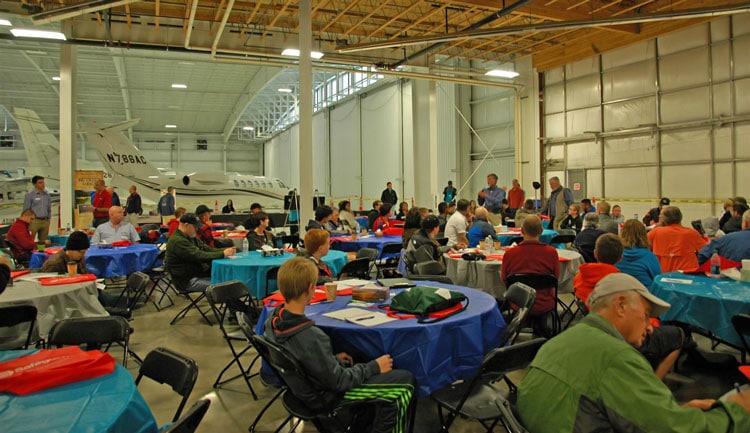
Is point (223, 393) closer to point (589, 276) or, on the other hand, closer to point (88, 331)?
point (88, 331)

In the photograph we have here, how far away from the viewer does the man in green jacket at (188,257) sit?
19.7 ft

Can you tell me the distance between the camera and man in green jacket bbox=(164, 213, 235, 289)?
6.00 meters

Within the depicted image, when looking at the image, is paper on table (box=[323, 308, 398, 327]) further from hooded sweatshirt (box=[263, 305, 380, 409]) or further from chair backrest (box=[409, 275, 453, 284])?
chair backrest (box=[409, 275, 453, 284])

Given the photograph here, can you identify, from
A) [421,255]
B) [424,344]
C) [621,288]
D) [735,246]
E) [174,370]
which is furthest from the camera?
[421,255]

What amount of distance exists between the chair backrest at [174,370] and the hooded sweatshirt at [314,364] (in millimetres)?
452

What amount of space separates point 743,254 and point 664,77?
9.55 metres

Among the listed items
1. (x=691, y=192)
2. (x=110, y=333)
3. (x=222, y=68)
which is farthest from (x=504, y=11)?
(x=222, y=68)

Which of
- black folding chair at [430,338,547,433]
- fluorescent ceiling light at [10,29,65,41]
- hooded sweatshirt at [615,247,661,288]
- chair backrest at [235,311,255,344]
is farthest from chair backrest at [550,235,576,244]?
fluorescent ceiling light at [10,29,65,41]

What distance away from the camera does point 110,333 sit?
2.99 meters

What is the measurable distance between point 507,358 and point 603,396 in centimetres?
88

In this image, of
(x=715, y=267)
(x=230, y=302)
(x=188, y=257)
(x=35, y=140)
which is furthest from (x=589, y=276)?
(x=35, y=140)

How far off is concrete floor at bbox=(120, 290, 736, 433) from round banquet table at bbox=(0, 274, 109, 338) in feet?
2.55

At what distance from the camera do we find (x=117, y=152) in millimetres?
17469

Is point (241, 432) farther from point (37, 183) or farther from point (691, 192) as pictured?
point (691, 192)
